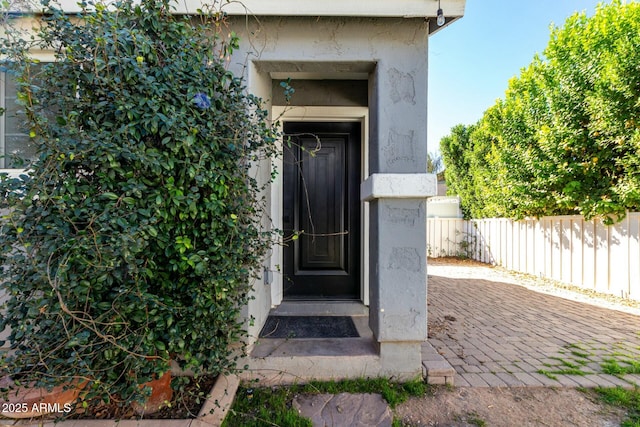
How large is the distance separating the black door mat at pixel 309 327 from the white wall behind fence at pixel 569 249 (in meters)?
4.66

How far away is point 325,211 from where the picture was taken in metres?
3.10

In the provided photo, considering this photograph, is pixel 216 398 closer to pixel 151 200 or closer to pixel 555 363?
pixel 151 200

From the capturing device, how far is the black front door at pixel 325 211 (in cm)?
308

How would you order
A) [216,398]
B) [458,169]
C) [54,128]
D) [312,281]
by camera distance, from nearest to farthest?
1. [54,128]
2. [216,398]
3. [312,281]
4. [458,169]

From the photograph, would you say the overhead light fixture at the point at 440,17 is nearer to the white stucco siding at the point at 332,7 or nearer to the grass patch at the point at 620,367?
the white stucco siding at the point at 332,7

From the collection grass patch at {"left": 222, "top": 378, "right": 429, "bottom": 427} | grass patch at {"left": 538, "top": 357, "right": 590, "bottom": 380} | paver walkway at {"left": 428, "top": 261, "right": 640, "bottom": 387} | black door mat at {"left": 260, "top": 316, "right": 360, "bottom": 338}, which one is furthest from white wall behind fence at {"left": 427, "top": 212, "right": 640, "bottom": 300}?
black door mat at {"left": 260, "top": 316, "right": 360, "bottom": 338}

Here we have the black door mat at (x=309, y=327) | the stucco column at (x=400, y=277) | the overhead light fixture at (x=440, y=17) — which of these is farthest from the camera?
the black door mat at (x=309, y=327)

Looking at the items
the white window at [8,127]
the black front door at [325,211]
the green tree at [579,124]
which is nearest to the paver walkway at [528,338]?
the black front door at [325,211]

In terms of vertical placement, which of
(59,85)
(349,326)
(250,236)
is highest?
(59,85)

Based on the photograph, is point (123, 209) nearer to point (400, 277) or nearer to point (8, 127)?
point (400, 277)

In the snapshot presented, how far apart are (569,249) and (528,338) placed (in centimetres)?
353

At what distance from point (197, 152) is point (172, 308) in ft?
2.86

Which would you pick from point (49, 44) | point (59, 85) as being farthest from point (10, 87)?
point (59, 85)

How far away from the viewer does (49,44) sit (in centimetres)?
149
